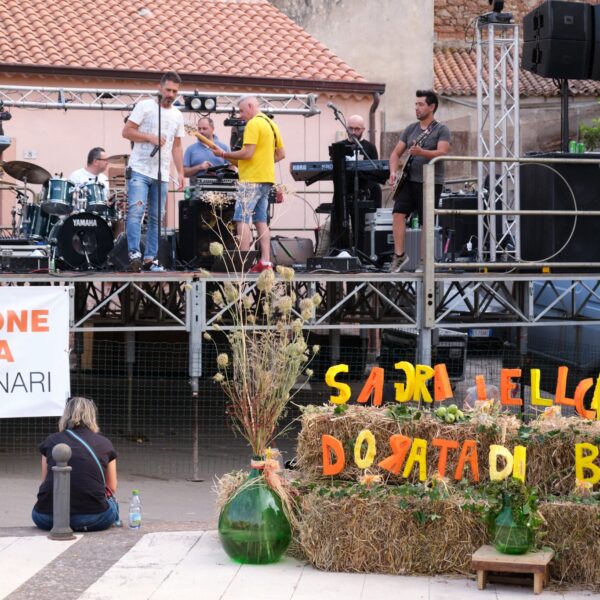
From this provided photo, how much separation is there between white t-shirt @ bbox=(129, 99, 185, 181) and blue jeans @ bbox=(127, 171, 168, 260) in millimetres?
80

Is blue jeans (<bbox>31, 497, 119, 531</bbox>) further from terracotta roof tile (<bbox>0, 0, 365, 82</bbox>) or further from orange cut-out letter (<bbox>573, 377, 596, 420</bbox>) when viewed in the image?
terracotta roof tile (<bbox>0, 0, 365, 82</bbox>)

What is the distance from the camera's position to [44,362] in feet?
37.6

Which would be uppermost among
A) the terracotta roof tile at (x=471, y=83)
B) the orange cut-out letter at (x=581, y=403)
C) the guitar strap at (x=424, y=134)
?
the terracotta roof tile at (x=471, y=83)

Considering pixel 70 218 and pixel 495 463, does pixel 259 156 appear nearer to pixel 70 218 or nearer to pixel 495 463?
pixel 70 218

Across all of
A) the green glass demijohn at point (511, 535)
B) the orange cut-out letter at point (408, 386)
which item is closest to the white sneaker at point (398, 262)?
the orange cut-out letter at point (408, 386)

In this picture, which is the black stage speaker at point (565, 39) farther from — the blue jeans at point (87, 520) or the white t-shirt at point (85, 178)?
the blue jeans at point (87, 520)

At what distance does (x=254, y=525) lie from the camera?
7.46 meters

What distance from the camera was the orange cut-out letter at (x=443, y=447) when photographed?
25.1 ft

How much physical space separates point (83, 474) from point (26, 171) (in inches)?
258

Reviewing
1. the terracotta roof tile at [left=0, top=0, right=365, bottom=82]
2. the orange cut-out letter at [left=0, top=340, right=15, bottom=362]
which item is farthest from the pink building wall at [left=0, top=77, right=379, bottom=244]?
the orange cut-out letter at [left=0, top=340, right=15, bottom=362]

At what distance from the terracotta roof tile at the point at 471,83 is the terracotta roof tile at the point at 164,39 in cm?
790

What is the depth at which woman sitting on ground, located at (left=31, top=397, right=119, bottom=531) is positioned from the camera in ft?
27.6

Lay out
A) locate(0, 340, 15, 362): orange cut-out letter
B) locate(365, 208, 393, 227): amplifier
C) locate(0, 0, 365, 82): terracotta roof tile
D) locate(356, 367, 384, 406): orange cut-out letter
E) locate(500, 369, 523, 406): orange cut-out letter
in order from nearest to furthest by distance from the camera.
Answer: locate(356, 367, 384, 406): orange cut-out letter < locate(500, 369, 523, 406): orange cut-out letter < locate(0, 340, 15, 362): orange cut-out letter < locate(365, 208, 393, 227): amplifier < locate(0, 0, 365, 82): terracotta roof tile

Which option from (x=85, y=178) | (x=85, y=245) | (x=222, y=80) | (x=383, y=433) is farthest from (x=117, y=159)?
(x=383, y=433)
